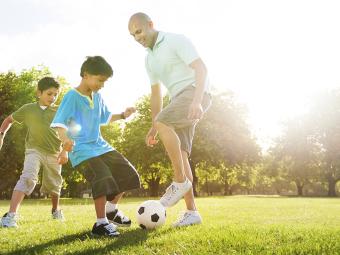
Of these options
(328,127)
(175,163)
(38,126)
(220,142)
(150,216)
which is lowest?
(150,216)

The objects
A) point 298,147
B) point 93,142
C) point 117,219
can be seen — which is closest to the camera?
point 93,142

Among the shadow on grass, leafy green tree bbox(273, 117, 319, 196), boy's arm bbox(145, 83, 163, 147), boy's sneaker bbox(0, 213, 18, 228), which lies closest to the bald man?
boy's arm bbox(145, 83, 163, 147)

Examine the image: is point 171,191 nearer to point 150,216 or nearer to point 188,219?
point 150,216

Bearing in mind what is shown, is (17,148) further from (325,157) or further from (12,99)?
(325,157)

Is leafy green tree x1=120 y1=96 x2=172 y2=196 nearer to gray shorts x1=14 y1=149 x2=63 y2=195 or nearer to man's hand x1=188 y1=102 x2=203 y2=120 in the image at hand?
gray shorts x1=14 y1=149 x2=63 y2=195

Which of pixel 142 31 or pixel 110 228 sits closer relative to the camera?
pixel 110 228

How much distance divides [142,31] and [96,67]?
0.95 m

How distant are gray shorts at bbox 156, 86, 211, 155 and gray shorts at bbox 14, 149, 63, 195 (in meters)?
3.01

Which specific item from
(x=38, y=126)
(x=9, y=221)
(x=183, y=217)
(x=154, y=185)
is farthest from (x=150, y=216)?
(x=154, y=185)

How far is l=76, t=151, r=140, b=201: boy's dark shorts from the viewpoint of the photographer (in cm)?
528

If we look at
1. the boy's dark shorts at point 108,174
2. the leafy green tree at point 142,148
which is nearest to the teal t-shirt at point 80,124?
the boy's dark shorts at point 108,174

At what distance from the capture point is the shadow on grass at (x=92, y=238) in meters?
4.17

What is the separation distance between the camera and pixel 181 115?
570cm

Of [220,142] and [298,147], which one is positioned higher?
[298,147]
